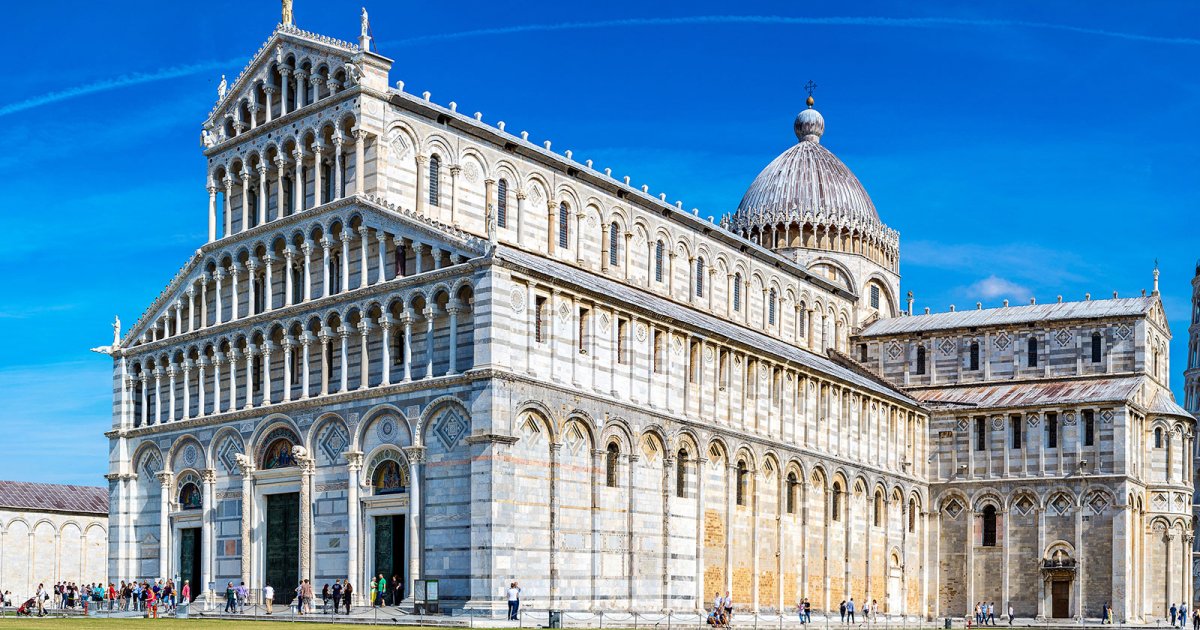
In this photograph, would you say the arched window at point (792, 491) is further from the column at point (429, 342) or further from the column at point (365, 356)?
the column at point (365, 356)

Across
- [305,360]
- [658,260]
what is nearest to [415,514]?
[305,360]

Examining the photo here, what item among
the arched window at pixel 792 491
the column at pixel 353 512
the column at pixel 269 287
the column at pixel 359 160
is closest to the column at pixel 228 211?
the column at pixel 269 287

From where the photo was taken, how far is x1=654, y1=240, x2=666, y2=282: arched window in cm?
6203

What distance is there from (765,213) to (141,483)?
120 ft

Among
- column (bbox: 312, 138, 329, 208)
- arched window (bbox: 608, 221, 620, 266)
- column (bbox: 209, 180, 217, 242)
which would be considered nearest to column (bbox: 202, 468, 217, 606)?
column (bbox: 209, 180, 217, 242)

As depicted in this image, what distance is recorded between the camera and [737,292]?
67938mm

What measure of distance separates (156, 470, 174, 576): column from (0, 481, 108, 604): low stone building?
63.7ft

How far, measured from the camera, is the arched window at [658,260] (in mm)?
62031

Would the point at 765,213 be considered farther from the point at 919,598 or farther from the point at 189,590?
the point at 189,590

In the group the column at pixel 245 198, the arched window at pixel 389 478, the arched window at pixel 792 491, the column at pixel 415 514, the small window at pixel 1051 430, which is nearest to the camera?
the column at pixel 415 514

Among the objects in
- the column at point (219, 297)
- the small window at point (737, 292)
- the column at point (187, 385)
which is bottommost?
the column at point (187, 385)

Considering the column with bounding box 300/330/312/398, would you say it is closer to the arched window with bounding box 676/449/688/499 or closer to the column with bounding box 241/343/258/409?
the column with bounding box 241/343/258/409

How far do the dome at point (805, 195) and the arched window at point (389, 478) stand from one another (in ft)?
119

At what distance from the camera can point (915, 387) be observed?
74125 millimetres
